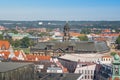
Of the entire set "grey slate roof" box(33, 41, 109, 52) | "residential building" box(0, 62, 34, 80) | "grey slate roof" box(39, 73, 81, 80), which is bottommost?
"grey slate roof" box(33, 41, 109, 52)

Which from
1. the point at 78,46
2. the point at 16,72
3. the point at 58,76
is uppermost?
the point at 16,72

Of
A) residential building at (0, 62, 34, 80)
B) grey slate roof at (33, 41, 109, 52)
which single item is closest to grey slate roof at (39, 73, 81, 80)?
residential building at (0, 62, 34, 80)

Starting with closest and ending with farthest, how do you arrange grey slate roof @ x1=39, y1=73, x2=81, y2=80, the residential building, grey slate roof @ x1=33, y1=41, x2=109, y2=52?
the residential building
grey slate roof @ x1=39, y1=73, x2=81, y2=80
grey slate roof @ x1=33, y1=41, x2=109, y2=52

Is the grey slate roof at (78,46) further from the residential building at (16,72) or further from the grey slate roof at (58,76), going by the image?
the residential building at (16,72)

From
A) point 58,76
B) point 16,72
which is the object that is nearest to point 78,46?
point 58,76

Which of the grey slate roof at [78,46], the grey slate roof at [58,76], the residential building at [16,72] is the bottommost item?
the grey slate roof at [78,46]

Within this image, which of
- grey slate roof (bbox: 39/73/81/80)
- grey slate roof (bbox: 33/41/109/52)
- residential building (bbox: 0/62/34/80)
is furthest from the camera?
grey slate roof (bbox: 33/41/109/52)

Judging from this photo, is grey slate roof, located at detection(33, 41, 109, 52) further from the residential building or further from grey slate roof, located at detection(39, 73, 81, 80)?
the residential building

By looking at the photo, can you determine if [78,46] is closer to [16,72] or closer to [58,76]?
[58,76]

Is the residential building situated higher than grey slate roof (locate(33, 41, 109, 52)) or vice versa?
the residential building

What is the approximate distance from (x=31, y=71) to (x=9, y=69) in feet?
16.6

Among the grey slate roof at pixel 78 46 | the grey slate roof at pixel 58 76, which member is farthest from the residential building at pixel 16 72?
the grey slate roof at pixel 78 46

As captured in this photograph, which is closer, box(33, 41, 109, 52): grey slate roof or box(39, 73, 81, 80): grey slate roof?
box(39, 73, 81, 80): grey slate roof

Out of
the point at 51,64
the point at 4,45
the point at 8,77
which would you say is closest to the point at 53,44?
the point at 4,45
